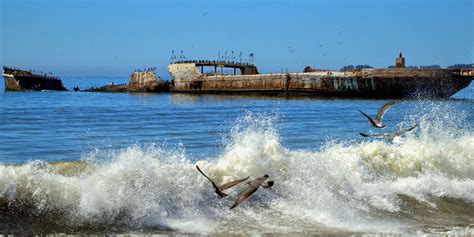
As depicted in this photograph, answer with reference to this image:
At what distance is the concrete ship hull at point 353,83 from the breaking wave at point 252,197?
34514mm

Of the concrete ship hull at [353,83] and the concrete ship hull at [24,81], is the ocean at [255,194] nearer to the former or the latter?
the concrete ship hull at [353,83]

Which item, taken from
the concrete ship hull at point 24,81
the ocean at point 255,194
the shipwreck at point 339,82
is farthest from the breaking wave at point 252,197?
the concrete ship hull at point 24,81

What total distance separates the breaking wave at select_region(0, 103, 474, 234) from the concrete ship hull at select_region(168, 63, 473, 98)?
34514 millimetres

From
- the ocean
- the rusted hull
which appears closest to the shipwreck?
the rusted hull

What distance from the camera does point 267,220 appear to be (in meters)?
9.27

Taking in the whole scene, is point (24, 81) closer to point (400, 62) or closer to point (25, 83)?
point (25, 83)

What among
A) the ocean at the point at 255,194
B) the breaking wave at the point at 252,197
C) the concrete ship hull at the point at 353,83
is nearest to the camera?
the ocean at the point at 255,194

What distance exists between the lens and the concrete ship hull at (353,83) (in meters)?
46.2

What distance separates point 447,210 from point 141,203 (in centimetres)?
513

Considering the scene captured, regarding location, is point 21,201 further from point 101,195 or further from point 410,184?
point 410,184

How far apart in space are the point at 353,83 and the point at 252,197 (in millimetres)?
39779

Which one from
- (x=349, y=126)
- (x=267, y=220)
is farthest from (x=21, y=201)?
(x=349, y=126)

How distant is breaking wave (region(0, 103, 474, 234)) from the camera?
9039 millimetres

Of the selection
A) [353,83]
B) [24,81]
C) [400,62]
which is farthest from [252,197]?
[24,81]
